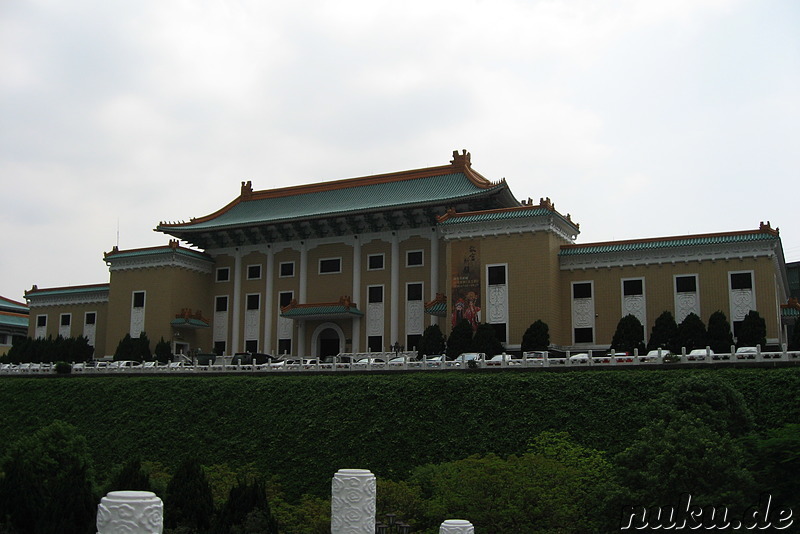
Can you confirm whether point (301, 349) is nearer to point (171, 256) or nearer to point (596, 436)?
point (171, 256)

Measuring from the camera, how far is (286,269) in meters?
45.1

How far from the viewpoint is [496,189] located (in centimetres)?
3862

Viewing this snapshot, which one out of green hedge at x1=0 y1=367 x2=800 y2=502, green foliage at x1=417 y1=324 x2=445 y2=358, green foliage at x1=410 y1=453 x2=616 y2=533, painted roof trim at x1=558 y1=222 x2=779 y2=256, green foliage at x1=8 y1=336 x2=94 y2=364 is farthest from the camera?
green foliage at x1=8 y1=336 x2=94 y2=364

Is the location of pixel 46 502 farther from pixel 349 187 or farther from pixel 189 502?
pixel 349 187

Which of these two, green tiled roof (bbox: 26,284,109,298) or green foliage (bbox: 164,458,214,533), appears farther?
green tiled roof (bbox: 26,284,109,298)

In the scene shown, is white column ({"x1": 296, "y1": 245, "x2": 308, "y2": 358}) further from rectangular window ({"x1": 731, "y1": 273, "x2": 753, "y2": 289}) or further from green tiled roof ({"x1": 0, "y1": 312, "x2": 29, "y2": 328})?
green tiled roof ({"x1": 0, "y1": 312, "x2": 29, "y2": 328})

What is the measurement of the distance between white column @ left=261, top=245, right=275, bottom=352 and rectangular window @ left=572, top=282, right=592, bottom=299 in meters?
16.7

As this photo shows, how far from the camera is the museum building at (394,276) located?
3494cm

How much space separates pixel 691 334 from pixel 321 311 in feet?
59.1

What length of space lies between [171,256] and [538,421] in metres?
27.2

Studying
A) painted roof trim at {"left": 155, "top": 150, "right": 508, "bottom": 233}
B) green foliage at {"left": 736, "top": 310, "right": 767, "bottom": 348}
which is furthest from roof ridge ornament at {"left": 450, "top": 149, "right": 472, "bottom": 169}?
green foliage at {"left": 736, "top": 310, "right": 767, "bottom": 348}

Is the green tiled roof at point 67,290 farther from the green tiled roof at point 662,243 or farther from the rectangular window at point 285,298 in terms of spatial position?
the green tiled roof at point 662,243

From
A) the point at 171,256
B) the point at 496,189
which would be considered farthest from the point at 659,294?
the point at 171,256
